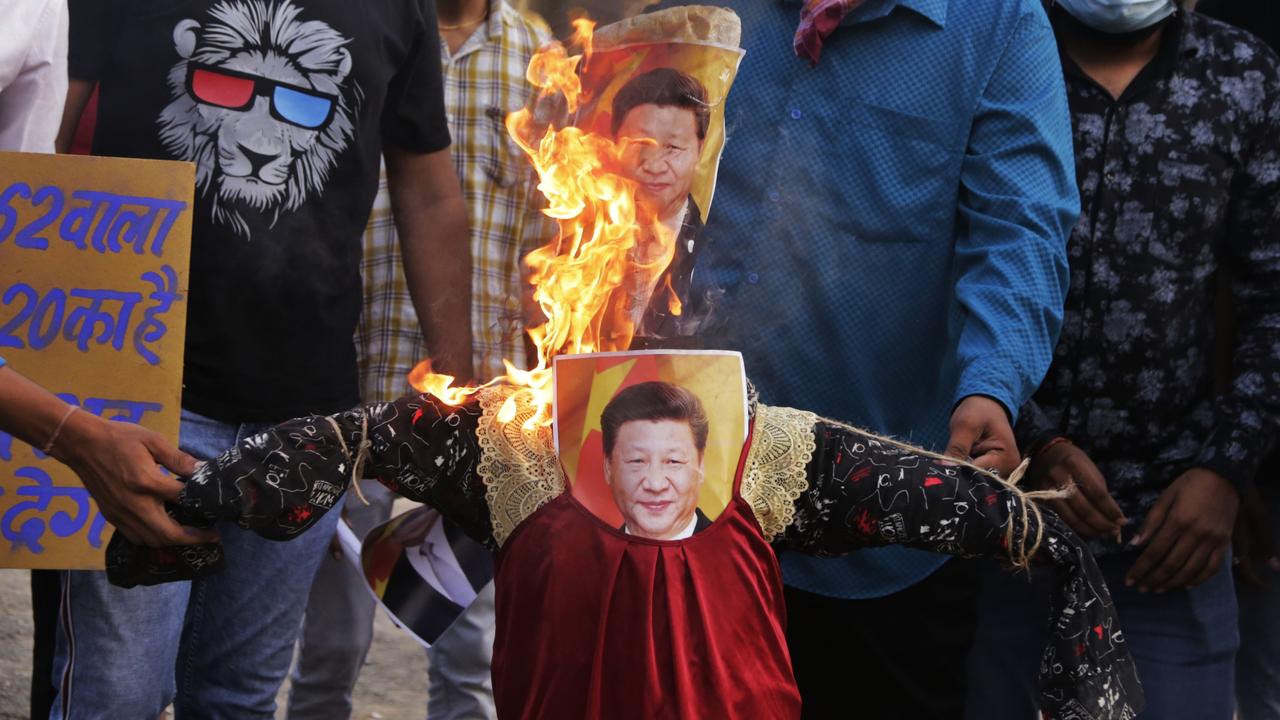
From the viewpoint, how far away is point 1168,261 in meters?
3.39

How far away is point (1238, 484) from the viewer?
335cm

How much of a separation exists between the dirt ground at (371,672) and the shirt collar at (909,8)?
3139mm

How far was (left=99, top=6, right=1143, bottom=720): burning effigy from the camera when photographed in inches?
99.3

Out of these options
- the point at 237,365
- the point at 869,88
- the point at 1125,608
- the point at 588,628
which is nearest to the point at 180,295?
the point at 237,365

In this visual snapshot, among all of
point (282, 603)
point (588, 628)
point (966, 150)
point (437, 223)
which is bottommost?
point (282, 603)

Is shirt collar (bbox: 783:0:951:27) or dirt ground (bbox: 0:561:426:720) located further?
dirt ground (bbox: 0:561:426:720)

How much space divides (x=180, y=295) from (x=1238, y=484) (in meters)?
2.31

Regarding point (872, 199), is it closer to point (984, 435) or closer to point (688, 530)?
point (984, 435)

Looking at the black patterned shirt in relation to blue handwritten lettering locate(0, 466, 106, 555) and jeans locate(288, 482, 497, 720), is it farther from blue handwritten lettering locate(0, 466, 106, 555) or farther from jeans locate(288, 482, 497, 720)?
blue handwritten lettering locate(0, 466, 106, 555)

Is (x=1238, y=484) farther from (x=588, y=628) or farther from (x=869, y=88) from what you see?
(x=588, y=628)

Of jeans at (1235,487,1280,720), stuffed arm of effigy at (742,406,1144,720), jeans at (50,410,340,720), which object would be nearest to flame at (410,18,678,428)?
stuffed arm of effigy at (742,406,1144,720)

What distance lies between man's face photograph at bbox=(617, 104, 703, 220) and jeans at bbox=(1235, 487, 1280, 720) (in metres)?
1.76

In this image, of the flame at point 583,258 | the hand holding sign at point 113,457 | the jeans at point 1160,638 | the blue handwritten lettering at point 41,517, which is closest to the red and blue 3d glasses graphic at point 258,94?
the flame at point 583,258

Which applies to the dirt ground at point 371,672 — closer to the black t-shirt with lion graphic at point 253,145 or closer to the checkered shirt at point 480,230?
the checkered shirt at point 480,230
